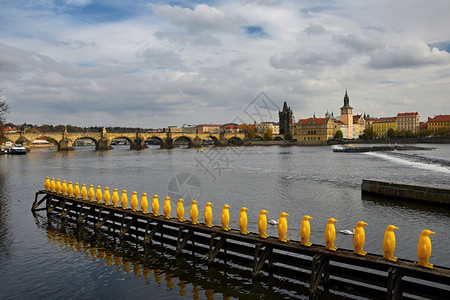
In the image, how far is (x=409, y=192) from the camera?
32625mm

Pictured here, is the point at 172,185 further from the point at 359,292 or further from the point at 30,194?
the point at 359,292

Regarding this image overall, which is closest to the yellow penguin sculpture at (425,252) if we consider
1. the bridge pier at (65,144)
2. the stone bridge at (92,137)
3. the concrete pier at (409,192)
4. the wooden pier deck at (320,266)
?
the wooden pier deck at (320,266)

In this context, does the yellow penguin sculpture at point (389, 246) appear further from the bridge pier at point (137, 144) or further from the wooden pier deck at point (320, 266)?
the bridge pier at point (137, 144)

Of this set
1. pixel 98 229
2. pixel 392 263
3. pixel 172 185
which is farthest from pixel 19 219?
pixel 392 263

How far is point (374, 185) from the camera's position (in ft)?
119

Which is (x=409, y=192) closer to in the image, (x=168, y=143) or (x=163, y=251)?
(x=163, y=251)

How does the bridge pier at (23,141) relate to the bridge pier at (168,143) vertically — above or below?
above

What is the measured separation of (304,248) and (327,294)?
1895 millimetres

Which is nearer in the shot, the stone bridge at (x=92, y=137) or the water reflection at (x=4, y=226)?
the water reflection at (x=4, y=226)

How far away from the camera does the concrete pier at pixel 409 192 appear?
29.7 m

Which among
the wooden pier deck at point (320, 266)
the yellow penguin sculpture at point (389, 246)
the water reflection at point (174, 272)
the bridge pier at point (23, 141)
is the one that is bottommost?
the water reflection at point (174, 272)

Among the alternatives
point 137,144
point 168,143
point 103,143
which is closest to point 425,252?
point 103,143

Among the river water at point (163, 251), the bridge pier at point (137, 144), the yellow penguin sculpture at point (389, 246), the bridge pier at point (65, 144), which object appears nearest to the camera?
the yellow penguin sculpture at point (389, 246)

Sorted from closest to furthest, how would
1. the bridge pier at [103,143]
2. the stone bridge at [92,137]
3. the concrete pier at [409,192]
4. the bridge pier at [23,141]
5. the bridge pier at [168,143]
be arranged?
1. the concrete pier at [409,192]
2. the stone bridge at [92,137]
3. the bridge pier at [23,141]
4. the bridge pier at [103,143]
5. the bridge pier at [168,143]
